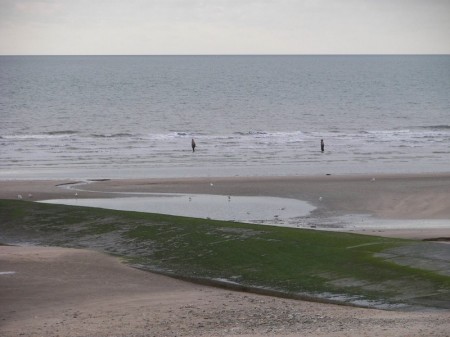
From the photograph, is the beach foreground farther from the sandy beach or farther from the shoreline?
the shoreline

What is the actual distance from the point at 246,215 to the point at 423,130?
190 ft

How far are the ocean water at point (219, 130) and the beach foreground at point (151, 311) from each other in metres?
28.3

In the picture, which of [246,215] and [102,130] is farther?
[102,130]

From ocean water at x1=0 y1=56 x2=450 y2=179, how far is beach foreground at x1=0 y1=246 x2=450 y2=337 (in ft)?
92.7

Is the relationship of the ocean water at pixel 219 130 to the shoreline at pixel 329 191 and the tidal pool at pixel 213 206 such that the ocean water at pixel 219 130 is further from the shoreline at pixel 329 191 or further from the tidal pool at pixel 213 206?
the tidal pool at pixel 213 206

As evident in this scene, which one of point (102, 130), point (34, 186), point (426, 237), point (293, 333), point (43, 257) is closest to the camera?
point (293, 333)

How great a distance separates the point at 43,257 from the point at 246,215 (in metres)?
12.7

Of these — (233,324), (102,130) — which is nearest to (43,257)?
(233,324)

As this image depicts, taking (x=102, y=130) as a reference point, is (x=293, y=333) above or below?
below

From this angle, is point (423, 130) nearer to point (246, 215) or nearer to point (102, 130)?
point (102, 130)

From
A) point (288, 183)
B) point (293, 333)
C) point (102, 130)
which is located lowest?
point (293, 333)

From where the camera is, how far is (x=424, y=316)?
19406mm

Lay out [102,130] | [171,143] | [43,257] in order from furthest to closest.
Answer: [102,130], [171,143], [43,257]

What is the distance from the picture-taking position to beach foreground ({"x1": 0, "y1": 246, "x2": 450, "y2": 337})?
61.4 feet
